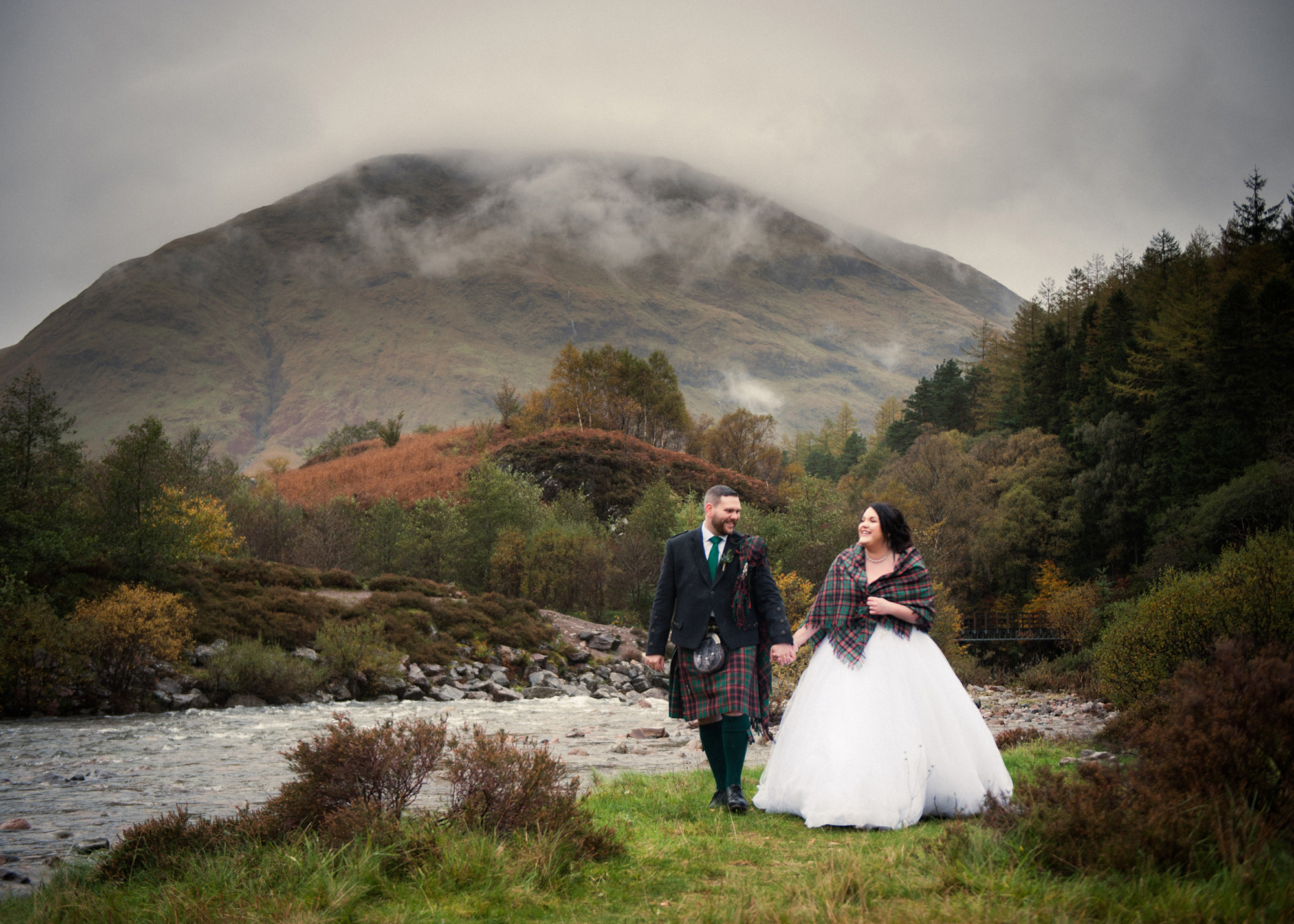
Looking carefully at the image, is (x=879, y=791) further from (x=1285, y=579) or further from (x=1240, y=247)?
(x=1240, y=247)

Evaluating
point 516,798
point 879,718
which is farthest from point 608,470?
point 516,798

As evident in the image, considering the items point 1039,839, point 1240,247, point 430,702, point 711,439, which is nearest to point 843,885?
point 1039,839

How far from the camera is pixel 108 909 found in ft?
13.9

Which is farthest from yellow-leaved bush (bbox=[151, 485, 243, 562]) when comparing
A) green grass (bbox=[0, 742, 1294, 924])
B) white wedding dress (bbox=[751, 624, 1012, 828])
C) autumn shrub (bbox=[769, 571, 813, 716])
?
white wedding dress (bbox=[751, 624, 1012, 828])

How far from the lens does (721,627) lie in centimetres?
671

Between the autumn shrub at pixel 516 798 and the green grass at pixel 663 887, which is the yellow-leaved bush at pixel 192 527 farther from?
the autumn shrub at pixel 516 798

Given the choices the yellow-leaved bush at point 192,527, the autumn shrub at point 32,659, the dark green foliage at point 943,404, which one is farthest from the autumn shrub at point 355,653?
the dark green foliage at point 943,404

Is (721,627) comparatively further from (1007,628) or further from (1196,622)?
(1007,628)

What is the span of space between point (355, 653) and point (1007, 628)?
36962 millimetres

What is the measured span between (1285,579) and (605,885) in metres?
14.9

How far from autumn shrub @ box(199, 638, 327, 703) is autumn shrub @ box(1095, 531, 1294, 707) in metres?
19.8

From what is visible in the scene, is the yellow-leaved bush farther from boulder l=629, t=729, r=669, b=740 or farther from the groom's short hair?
the groom's short hair

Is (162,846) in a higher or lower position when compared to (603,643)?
higher

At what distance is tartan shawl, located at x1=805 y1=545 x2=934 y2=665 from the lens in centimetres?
642
